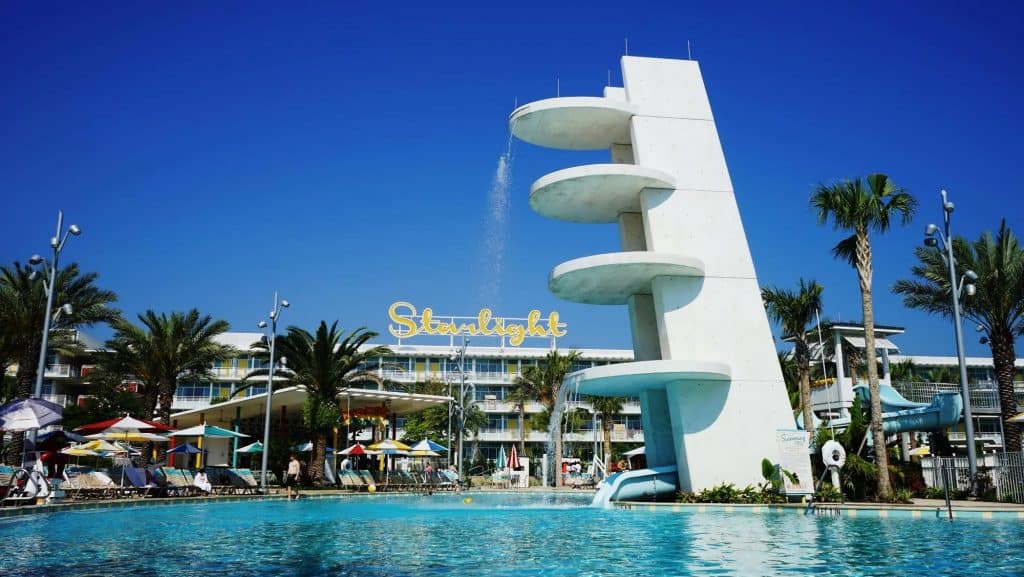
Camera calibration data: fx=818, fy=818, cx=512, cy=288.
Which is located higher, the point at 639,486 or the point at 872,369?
the point at 872,369

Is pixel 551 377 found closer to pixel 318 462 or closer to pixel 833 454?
pixel 318 462

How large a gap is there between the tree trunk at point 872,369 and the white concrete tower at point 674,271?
2.29 m

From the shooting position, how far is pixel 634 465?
58469mm

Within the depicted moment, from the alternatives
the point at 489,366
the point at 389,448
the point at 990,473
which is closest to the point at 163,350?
the point at 389,448

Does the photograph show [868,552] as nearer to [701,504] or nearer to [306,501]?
[701,504]

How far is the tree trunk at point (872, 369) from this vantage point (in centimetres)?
2233

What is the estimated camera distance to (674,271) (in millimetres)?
23594

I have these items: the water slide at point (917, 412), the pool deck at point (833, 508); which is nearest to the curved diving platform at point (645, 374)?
the pool deck at point (833, 508)

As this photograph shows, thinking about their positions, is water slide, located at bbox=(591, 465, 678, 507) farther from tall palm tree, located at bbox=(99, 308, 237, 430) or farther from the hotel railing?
the hotel railing

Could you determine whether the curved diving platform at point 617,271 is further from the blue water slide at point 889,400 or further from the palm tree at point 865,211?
the blue water slide at point 889,400

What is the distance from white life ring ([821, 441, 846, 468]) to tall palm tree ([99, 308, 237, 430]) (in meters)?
30.0

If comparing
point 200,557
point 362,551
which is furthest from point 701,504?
point 200,557

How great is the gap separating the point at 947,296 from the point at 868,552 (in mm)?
22775

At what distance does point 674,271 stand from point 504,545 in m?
12.5
